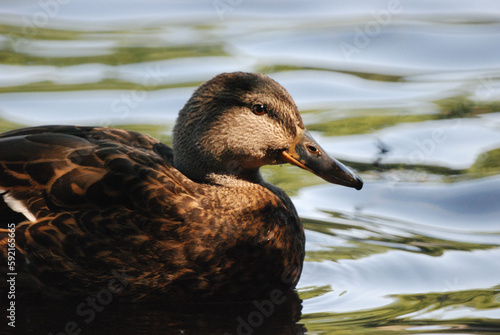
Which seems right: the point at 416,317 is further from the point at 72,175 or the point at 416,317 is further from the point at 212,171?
the point at 72,175

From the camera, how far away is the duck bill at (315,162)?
630 cm

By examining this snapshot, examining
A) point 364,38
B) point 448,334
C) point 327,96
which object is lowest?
point 448,334

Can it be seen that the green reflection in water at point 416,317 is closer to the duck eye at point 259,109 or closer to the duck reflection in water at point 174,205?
the duck reflection in water at point 174,205

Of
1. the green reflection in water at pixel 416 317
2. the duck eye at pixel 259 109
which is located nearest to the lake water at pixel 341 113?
the green reflection in water at pixel 416 317

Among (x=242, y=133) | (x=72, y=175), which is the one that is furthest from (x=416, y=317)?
(x=72, y=175)

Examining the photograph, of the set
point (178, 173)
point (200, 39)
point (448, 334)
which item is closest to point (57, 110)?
point (200, 39)

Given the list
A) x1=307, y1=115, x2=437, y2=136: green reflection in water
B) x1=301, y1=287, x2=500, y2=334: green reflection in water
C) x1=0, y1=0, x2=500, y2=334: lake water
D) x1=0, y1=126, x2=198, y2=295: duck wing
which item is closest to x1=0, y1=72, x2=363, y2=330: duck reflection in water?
x1=0, y1=126, x2=198, y2=295: duck wing

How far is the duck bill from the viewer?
20.7ft

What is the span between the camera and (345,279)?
646 cm

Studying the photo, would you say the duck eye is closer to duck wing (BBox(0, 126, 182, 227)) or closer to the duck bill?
the duck bill

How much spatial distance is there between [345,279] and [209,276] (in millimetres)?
1036

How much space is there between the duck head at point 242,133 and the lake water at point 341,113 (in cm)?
90

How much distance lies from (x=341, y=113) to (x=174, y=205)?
4310mm

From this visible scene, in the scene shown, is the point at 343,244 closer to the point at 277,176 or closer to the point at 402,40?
the point at 277,176
